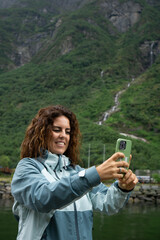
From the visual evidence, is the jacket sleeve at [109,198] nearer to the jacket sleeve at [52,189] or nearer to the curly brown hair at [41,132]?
the curly brown hair at [41,132]

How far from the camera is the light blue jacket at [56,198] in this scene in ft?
4.66

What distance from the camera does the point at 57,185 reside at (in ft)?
4.69

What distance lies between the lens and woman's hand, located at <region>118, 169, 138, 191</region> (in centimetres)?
158

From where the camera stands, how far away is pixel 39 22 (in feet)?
519

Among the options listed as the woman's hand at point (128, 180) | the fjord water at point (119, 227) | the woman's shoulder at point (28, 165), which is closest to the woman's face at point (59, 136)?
the woman's shoulder at point (28, 165)

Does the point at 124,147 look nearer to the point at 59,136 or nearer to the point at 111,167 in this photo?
the point at 111,167

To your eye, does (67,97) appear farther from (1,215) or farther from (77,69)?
(1,215)

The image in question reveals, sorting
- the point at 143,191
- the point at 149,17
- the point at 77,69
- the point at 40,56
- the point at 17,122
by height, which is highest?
the point at 149,17

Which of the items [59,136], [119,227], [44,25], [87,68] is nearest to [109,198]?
[59,136]

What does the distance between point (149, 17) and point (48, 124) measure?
142 metres

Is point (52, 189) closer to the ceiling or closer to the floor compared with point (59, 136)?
closer to the floor

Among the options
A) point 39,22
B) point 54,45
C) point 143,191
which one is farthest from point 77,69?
point 143,191

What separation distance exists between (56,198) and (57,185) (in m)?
0.06

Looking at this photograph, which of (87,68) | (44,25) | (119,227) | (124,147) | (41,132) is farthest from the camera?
(44,25)
